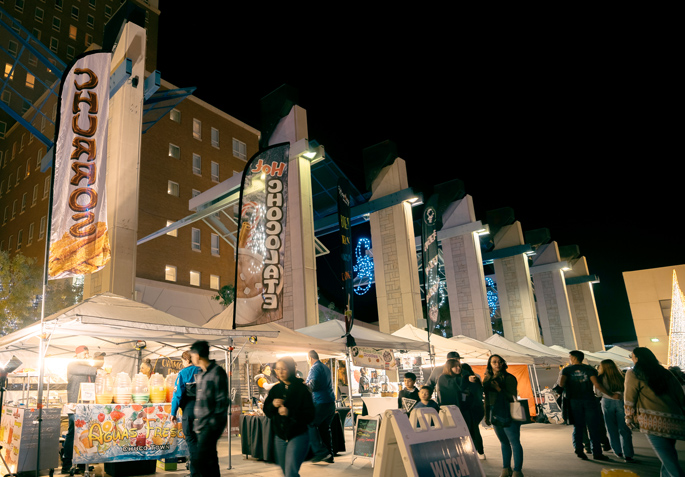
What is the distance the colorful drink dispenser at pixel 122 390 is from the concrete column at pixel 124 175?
191 inches

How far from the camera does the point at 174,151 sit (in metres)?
33.4

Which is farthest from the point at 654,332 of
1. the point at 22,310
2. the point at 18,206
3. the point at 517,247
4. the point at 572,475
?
the point at 18,206

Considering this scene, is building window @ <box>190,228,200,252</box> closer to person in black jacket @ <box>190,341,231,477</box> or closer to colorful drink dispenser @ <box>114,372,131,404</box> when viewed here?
colorful drink dispenser @ <box>114,372,131,404</box>

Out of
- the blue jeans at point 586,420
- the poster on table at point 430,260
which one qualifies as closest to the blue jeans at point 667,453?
the blue jeans at point 586,420

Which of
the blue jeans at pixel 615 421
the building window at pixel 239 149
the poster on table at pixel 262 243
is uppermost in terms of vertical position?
the building window at pixel 239 149

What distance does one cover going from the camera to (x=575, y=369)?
25.7ft

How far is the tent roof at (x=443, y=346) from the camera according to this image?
44.1ft

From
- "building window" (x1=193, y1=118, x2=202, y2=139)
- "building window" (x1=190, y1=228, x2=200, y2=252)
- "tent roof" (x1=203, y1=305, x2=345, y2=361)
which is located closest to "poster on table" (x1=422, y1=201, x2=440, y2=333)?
"tent roof" (x1=203, y1=305, x2=345, y2=361)

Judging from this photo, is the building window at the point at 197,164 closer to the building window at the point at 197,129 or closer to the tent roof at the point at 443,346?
the building window at the point at 197,129

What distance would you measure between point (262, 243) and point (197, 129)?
2822cm

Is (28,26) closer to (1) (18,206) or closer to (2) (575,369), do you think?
(1) (18,206)

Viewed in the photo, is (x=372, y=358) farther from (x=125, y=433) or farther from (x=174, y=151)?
(x=174, y=151)

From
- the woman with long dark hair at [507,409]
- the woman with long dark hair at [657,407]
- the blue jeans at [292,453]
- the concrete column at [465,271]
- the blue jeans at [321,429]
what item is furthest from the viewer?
the concrete column at [465,271]

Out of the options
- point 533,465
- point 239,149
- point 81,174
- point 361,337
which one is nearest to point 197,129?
point 239,149
